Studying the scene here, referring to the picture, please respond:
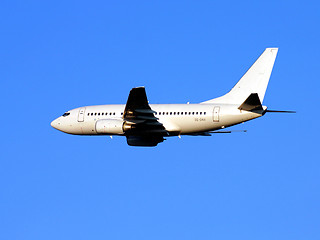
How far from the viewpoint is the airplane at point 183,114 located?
5647cm

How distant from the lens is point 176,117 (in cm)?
5894

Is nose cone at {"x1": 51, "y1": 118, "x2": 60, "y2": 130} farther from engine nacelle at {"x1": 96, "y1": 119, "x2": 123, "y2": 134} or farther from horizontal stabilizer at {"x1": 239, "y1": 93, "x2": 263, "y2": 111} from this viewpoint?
horizontal stabilizer at {"x1": 239, "y1": 93, "x2": 263, "y2": 111}

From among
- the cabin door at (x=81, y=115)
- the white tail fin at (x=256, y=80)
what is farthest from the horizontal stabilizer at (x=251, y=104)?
the cabin door at (x=81, y=115)

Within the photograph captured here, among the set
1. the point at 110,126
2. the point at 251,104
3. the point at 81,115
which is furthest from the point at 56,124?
the point at 251,104

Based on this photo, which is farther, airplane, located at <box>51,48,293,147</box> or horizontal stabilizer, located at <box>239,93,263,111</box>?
airplane, located at <box>51,48,293,147</box>

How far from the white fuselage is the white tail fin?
209 centimetres

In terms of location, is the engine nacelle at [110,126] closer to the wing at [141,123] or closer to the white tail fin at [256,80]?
the wing at [141,123]

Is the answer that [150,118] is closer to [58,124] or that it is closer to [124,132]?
[124,132]

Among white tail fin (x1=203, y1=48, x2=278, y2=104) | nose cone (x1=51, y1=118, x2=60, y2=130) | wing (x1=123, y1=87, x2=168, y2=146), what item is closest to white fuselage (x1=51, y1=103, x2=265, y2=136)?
wing (x1=123, y1=87, x2=168, y2=146)

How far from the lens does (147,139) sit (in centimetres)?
6194

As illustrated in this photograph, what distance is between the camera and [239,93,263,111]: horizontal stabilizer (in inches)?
2123

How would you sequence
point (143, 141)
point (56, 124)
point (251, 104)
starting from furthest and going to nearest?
point (56, 124) → point (143, 141) → point (251, 104)

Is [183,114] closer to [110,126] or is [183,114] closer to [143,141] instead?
[143,141]

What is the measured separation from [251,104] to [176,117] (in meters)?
7.16
